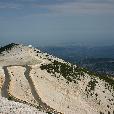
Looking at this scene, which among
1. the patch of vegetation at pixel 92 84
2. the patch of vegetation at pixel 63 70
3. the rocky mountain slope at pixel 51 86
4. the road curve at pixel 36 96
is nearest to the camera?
the road curve at pixel 36 96

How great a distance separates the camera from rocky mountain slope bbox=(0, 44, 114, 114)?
72.8 metres

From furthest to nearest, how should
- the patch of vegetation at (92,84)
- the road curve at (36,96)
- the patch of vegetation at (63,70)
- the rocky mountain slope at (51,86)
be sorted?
the patch of vegetation at (92,84), the patch of vegetation at (63,70), the rocky mountain slope at (51,86), the road curve at (36,96)

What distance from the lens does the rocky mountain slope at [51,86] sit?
72.8 meters

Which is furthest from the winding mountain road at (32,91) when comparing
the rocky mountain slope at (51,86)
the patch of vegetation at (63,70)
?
the patch of vegetation at (63,70)

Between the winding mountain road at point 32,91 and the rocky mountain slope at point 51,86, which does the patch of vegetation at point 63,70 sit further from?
the winding mountain road at point 32,91

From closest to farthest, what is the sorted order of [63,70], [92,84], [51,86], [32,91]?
[32,91] < [51,86] < [92,84] < [63,70]

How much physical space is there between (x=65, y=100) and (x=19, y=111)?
136 ft

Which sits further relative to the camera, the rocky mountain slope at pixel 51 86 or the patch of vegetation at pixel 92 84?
the patch of vegetation at pixel 92 84

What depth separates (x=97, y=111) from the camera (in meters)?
85.8

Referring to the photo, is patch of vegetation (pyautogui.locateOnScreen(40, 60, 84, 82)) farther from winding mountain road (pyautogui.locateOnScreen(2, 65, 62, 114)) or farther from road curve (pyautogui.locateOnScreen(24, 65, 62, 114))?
winding mountain road (pyautogui.locateOnScreen(2, 65, 62, 114))

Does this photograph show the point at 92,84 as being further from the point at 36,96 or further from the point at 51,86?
the point at 36,96

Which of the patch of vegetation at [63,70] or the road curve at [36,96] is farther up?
the road curve at [36,96]

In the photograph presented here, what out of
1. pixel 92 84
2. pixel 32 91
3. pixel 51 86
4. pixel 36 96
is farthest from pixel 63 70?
pixel 36 96

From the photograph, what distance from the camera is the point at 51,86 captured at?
86.1 meters
